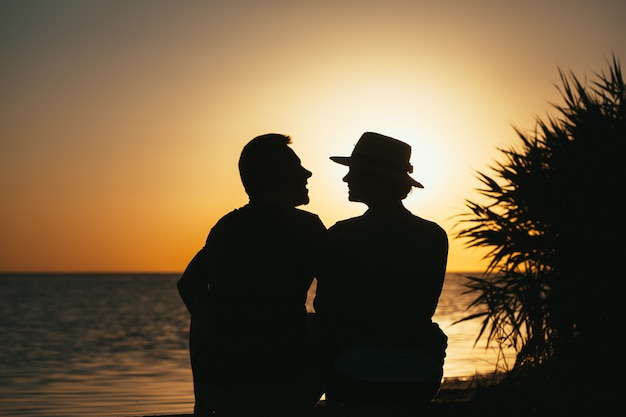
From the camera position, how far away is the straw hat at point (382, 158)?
11.9 feet

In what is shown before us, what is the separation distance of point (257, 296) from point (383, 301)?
515 millimetres

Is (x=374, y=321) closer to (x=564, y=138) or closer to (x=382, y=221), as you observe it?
(x=382, y=221)

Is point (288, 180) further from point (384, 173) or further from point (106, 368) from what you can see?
point (106, 368)

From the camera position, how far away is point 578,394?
2561 mm

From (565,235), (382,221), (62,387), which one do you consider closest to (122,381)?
(62,387)

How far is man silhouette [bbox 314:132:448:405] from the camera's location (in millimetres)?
3377

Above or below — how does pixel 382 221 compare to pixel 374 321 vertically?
above

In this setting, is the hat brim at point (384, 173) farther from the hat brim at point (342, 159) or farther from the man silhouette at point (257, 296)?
the man silhouette at point (257, 296)

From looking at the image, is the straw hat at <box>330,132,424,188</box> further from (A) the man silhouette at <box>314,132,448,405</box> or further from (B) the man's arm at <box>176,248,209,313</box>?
(B) the man's arm at <box>176,248,209,313</box>

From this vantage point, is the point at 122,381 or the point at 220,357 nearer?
the point at 220,357

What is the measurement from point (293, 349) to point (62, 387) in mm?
13413

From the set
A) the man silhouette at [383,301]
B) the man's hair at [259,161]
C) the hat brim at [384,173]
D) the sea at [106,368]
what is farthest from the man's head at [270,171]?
the sea at [106,368]

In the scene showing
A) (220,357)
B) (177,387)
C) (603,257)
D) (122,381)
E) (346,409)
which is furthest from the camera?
(122,381)

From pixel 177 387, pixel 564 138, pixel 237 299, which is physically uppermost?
pixel 564 138
